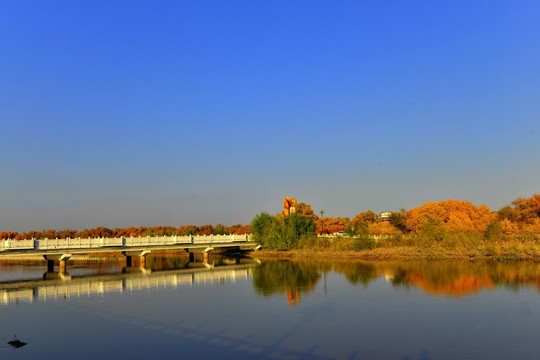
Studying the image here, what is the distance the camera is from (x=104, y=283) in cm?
4147

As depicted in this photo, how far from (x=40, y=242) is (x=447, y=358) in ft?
153

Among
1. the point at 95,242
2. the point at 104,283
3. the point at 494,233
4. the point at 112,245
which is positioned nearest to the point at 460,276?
the point at 494,233

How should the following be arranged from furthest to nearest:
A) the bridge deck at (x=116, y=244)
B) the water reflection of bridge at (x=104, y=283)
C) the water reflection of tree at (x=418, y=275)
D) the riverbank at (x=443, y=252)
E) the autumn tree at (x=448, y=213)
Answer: the autumn tree at (x=448, y=213) < the riverbank at (x=443, y=252) < the bridge deck at (x=116, y=244) < the water reflection of bridge at (x=104, y=283) < the water reflection of tree at (x=418, y=275)

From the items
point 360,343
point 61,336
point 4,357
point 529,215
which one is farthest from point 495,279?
Result: point 529,215

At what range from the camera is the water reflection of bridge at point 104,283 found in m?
34.9

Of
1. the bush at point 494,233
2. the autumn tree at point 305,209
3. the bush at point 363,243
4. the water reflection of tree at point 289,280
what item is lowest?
the water reflection of tree at point 289,280

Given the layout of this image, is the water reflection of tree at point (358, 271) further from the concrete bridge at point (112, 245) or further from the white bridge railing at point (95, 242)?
the white bridge railing at point (95, 242)

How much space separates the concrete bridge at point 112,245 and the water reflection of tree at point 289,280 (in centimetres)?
1746

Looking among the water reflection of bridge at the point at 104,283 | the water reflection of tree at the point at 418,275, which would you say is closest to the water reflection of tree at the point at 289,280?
the water reflection of tree at the point at 418,275

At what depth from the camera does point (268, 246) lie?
76.4m

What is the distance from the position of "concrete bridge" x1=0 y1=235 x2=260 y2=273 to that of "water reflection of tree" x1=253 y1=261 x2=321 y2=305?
57.3 feet

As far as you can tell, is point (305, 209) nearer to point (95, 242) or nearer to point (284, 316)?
point (95, 242)

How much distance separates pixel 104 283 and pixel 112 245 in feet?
54.7

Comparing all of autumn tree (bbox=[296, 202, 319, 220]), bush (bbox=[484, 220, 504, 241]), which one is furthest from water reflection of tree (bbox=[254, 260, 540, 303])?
autumn tree (bbox=[296, 202, 319, 220])
